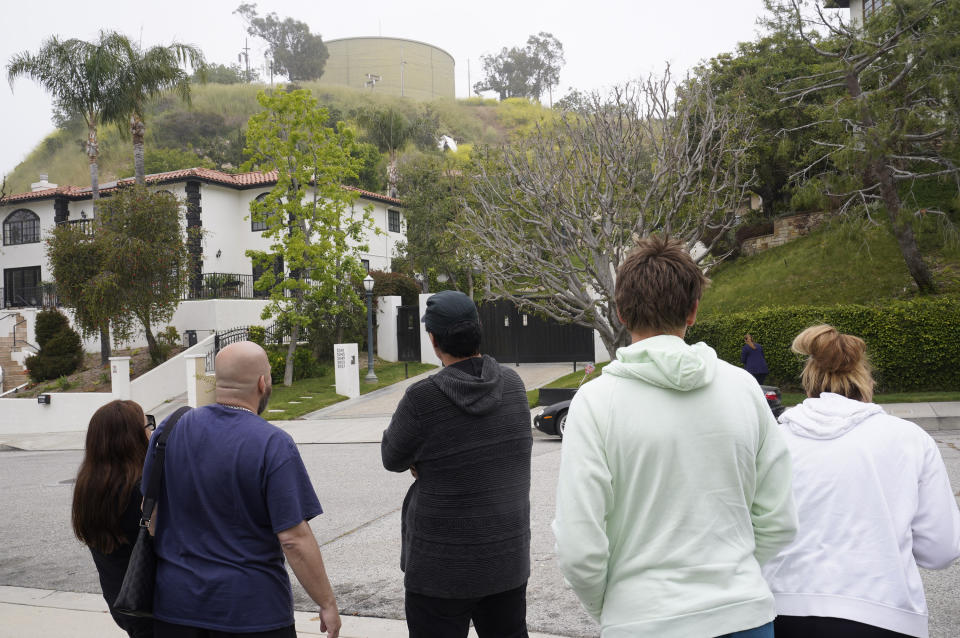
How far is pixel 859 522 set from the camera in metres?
2.43

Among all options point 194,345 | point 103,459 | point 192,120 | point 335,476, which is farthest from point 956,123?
point 192,120

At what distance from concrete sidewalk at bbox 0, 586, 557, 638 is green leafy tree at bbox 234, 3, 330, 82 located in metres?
122

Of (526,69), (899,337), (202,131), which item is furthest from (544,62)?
(899,337)

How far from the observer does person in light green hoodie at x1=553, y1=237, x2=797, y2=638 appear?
194cm

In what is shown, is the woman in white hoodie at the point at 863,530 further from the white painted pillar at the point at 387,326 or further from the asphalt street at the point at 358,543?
the white painted pillar at the point at 387,326

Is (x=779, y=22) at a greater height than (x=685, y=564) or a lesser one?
greater

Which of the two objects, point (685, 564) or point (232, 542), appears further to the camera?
point (232, 542)

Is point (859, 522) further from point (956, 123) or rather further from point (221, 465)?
point (956, 123)

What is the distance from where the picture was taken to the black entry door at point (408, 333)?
2928cm

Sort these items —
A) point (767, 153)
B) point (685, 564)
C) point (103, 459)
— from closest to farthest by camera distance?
point (685, 564)
point (103, 459)
point (767, 153)

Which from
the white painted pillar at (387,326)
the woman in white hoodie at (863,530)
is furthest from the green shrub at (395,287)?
the woman in white hoodie at (863,530)

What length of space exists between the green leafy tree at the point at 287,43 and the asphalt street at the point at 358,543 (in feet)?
377

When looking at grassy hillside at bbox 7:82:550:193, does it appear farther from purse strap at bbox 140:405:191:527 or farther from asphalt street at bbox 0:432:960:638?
purse strap at bbox 140:405:191:527

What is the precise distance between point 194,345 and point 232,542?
83.0ft
